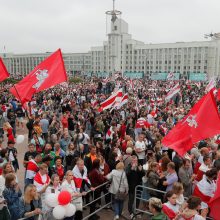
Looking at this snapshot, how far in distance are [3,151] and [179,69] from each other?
375 feet

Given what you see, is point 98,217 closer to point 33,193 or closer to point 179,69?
point 33,193

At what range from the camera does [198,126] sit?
19.4 feet

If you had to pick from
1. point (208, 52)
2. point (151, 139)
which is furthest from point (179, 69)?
point (151, 139)

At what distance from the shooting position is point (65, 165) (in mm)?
7824

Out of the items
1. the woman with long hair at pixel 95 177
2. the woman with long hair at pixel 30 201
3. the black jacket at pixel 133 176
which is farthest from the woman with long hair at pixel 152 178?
the woman with long hair at pixel 30 201

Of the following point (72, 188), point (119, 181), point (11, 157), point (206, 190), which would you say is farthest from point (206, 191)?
point (11, 157)

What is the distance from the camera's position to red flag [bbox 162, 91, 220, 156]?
5.86 metres

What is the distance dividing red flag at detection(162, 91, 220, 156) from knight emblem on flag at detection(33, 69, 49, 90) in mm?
4026

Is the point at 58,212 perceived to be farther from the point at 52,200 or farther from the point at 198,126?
the point at 198,126

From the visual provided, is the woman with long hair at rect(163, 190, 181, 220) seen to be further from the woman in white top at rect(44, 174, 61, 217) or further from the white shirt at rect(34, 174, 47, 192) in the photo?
the white shirt at rect(34, 174, 47, 192)

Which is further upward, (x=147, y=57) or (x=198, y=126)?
(x=147, y=57)

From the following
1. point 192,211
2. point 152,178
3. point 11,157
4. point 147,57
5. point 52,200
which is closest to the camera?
point 192,211

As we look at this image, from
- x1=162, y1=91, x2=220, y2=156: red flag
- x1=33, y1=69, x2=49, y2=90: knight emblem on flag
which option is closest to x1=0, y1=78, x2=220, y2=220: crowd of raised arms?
x1=162, y1=91, x2=220, y2=156: red flag

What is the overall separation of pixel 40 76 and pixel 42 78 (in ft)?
0.26
